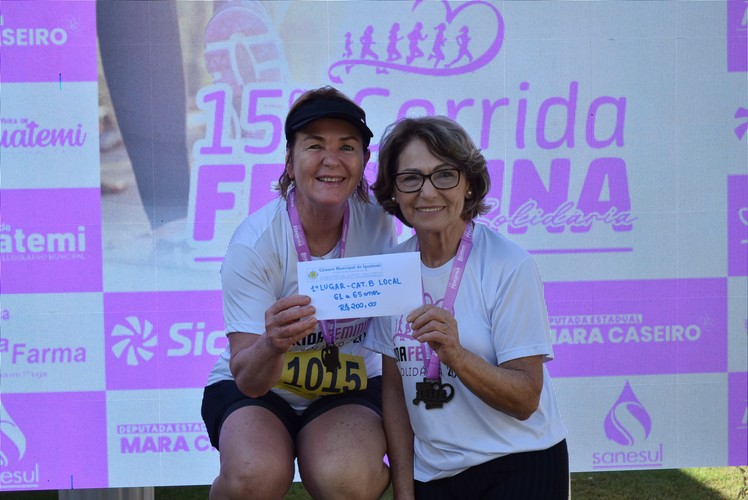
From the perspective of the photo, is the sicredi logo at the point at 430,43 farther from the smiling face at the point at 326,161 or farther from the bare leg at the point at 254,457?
the bare leg at the point at 254,457

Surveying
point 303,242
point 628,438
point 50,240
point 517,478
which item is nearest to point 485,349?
point 517,478

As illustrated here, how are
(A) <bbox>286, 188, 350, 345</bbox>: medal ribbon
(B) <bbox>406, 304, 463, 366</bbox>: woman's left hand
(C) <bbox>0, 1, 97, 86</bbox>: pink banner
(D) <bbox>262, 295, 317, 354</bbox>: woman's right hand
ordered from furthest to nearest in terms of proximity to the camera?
(C) <bbox>0, 1, 97, 86</bbox>: pink banner, (A) <bbox>286, 188, 350, 345</bbox>: medal ribbon, (D) <bbox>262, 295, 317, 354</bbox>: woman's right hand, (B) <bbox>406, 304, 463, 366</bbox>: woman's left hand

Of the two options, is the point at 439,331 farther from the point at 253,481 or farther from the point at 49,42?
the point at 49,42

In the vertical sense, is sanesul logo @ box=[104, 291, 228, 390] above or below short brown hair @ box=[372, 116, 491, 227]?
below

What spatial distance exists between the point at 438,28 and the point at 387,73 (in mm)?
289

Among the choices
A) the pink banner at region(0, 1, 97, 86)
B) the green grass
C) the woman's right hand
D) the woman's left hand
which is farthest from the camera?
the green grass

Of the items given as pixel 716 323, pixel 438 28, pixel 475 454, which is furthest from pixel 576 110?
pixel 475 454

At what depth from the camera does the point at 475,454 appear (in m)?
2.12

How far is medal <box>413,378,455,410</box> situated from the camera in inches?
85.0

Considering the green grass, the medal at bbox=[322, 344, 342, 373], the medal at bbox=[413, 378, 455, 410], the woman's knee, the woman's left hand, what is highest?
the woman's left hand

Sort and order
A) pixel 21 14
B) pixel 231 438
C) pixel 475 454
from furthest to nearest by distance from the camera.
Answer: pixel 21 14, pixel 231 438, pixel 475 454

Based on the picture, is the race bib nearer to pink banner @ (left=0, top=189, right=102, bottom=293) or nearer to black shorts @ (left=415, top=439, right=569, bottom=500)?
black shorts @ (left=415, top=439, right=569, bottom=500)

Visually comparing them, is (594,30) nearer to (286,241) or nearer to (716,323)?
(716,323)

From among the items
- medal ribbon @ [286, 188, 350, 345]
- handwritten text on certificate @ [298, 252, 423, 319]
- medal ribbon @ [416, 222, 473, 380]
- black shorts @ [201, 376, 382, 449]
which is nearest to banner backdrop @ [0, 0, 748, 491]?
black shorts @ [201, 376, 382, 449]
